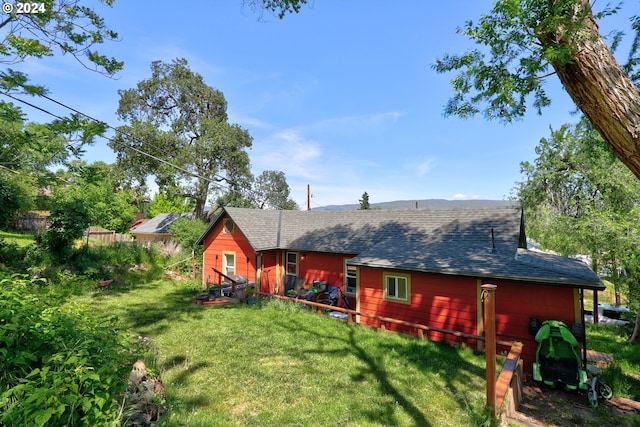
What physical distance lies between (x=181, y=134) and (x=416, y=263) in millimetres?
27078

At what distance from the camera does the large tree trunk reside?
3090 millimetres

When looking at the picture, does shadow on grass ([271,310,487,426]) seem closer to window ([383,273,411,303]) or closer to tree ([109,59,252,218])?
window ([383,273,411,303])

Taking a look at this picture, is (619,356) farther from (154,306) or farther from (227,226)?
(227,226)

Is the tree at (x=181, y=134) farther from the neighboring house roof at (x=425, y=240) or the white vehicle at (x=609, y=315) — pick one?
the white vehicle at (x=609, y=315)

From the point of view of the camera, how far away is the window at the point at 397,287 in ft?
33.4

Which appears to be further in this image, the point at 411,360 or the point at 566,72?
the point at 411,360

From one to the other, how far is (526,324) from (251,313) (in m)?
9.43

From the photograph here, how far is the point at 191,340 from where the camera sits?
8414mm

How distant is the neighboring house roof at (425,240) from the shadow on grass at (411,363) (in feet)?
8.20

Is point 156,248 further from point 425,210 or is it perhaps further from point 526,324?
point 526,324

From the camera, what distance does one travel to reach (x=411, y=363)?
283 inches

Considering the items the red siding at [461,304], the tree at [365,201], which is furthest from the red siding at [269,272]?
the tree at [365,201]

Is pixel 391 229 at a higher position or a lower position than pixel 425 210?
lower

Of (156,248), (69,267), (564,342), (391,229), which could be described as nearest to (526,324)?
(564,342)
